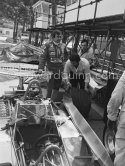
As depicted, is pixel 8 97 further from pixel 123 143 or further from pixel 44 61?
pixel 123 143

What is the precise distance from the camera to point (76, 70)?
599 centimetres

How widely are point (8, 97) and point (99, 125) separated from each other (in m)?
2.27

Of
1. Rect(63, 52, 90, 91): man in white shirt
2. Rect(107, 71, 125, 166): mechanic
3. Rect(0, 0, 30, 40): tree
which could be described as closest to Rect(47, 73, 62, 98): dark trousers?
Rect(63, 52, 90, 91): man in white shirt

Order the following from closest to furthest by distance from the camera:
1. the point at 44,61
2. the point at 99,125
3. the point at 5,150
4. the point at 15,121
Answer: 1. the point at 5,150
2. the point at 15,121
3. the point at 99,125
4. the point at 44,61

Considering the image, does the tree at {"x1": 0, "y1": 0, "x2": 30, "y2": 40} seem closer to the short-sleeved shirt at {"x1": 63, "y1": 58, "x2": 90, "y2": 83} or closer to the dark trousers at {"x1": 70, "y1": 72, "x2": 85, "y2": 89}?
the dark trousers at {"x1": 70, "y1": 72, "x2": 85, "y2": 89}

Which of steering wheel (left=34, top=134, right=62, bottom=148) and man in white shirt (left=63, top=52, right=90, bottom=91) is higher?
man in white shirt (left=63, top=52, right=90, bottom=91)

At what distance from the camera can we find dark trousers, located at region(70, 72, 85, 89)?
242 inches

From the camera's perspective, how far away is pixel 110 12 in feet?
20.8

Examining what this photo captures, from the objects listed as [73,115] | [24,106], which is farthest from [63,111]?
[24,106]

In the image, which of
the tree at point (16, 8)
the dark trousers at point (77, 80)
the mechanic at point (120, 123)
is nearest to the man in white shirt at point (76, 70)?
the dark trousers at point (77, 80)

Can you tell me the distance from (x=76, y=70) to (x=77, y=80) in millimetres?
382

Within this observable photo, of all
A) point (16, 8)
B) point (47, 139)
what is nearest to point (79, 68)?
point (47, 139)

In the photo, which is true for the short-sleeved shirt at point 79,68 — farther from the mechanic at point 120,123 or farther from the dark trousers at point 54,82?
the mechanic at point 120,123

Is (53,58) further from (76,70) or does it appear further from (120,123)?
(120,123)
